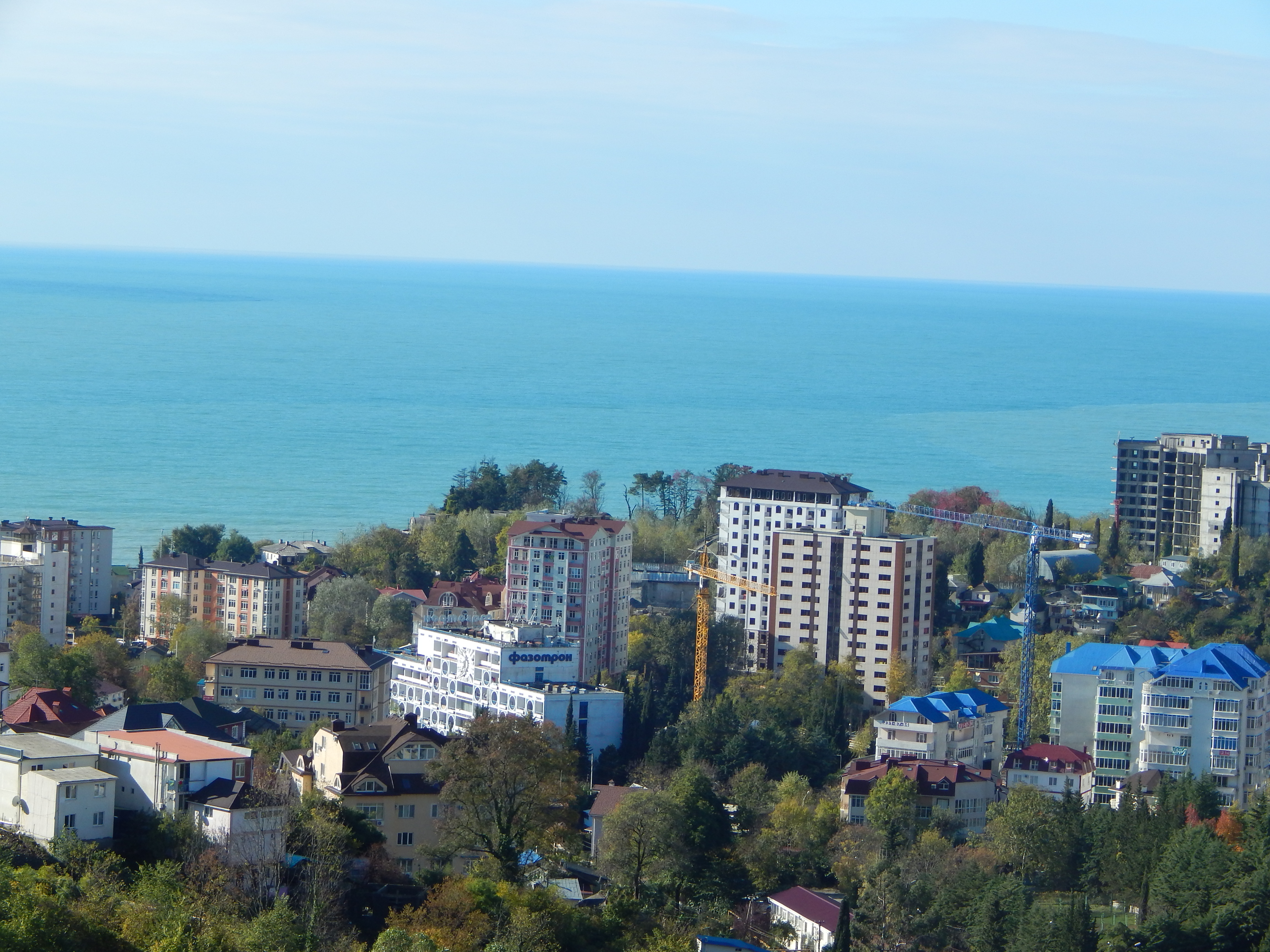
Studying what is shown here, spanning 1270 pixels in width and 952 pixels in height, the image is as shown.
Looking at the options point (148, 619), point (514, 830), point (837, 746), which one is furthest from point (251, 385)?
point (514, 830)

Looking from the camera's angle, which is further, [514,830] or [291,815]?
[514,830]

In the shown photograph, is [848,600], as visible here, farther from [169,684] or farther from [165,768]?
[165,768]

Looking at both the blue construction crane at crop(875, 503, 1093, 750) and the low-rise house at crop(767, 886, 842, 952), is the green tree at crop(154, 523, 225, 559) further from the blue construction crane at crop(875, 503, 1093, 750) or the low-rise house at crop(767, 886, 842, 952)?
the low-rise house at crop(767, 886, 842, 952)

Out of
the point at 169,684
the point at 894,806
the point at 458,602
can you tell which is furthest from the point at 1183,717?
the point at 169,684

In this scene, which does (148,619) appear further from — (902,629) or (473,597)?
(902,629)

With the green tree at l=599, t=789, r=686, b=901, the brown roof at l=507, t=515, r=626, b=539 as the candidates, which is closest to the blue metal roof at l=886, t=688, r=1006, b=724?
the brown roof at l=507, t=515, r=626, b=539

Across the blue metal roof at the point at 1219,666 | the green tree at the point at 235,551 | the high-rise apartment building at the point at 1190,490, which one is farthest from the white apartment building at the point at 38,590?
the high-rise apartment building at the point at 1190,490
